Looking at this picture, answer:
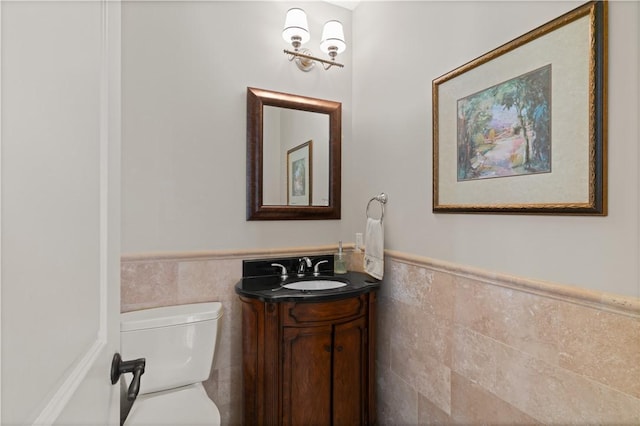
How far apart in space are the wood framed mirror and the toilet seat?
0.93 metres

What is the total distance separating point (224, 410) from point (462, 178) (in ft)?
5.68

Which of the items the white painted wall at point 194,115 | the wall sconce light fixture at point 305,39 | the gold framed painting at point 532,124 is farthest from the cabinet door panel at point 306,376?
the wall sconce light fixture at point 305,39

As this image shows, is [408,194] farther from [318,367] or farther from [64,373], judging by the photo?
[64,373]

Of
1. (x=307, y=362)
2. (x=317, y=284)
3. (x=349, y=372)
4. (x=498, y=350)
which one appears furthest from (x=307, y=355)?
(x=498, y=350)

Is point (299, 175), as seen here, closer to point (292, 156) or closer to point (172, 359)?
point (292, 156)

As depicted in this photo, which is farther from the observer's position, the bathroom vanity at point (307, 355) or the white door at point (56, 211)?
the bathroom vanity at point (307, 355)

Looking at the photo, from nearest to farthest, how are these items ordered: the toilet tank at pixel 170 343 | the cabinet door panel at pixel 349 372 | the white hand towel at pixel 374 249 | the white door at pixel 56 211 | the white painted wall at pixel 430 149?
the white door at pixel 56 211 < the white painted wall at pixel 430 149 < the toilet tank at pixel 170 343 < the cabinet door panel at pixel 349 372 < the white hand towel at pixel 374 249

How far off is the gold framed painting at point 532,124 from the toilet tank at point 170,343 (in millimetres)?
1263

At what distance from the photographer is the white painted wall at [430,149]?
3.12 ft

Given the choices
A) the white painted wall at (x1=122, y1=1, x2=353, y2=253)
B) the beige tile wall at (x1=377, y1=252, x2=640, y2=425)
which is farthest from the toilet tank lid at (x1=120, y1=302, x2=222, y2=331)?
the beige tile wall at (x1=377, y1=252, x2=640, y2=425)

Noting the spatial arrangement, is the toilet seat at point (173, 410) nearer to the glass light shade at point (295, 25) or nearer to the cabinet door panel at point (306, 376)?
the cabinet door panel at point (306, 376)

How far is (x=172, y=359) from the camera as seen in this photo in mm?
1546

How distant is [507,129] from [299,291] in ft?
3.68

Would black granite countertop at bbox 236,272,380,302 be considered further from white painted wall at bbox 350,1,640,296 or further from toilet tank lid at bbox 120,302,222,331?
white painted wall at bbox 350,1,640,296
